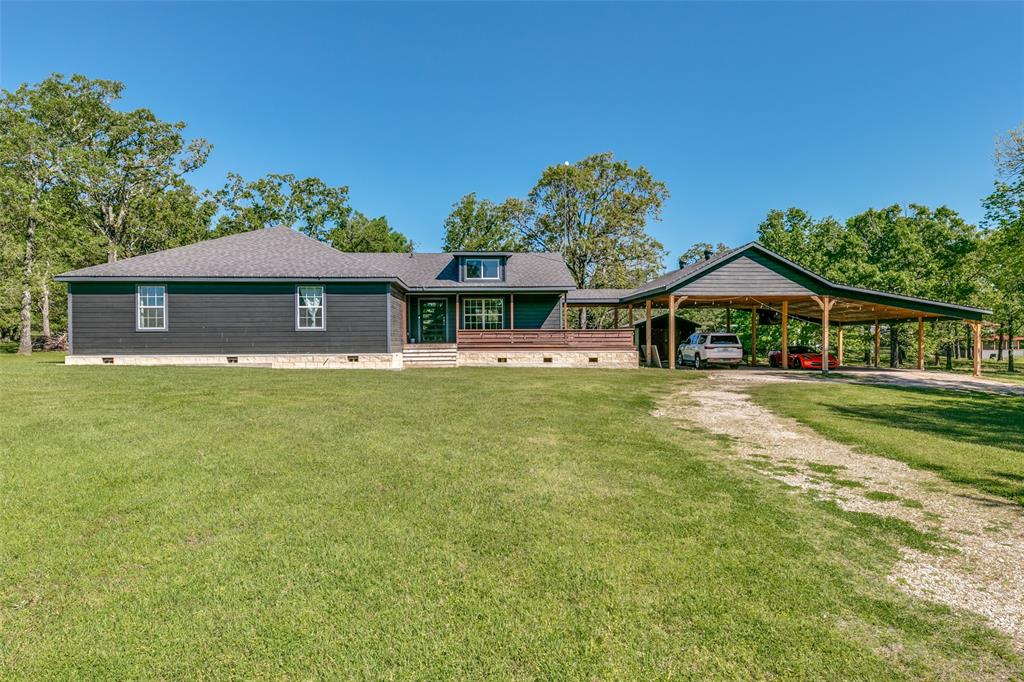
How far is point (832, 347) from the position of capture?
3162 cm

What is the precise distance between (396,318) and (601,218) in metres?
24.9

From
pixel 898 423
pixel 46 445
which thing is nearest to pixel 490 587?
pixel 46 445

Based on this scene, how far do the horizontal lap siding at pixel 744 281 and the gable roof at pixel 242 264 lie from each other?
13.0m

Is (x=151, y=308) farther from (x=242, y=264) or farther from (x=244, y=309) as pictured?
(x=242, y=264)

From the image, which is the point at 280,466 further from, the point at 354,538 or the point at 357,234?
A: the point at 357,234

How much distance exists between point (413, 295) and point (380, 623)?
71.4 ft

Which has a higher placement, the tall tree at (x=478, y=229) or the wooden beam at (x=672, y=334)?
the tall tree at (x=478, y=229)

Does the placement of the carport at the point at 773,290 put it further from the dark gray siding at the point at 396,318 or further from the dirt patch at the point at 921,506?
the dirt patch at the point at 921,506

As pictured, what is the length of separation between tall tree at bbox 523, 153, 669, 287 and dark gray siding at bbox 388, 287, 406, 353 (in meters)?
21.8

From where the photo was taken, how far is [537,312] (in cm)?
2411

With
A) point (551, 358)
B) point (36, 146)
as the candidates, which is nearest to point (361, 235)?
point (36, 146)

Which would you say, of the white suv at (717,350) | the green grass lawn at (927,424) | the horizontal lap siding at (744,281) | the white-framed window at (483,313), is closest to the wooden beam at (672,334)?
the horizontal lap siding at (744,281)

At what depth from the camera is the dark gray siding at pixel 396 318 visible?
1936cm

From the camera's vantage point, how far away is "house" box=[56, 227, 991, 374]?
17.8m
